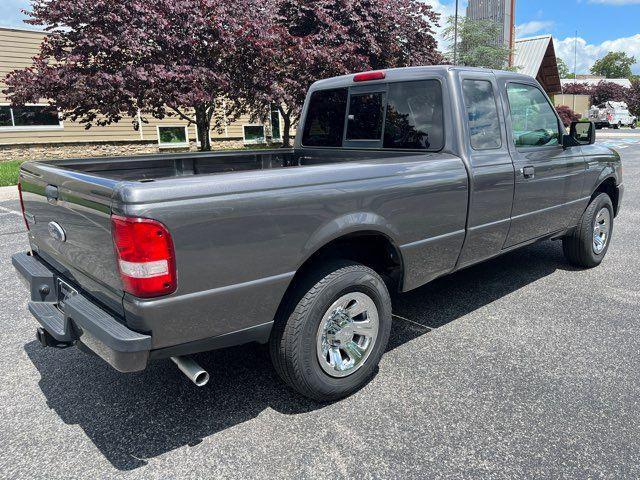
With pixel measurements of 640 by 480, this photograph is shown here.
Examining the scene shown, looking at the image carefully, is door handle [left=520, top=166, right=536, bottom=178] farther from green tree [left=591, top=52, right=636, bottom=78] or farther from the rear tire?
green tree [left=591, top=52, right=636, bottom=78]

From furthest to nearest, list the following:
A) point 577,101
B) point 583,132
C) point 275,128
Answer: point 577,101, point 275,128, point 583,132

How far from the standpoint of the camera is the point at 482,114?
12.4ft

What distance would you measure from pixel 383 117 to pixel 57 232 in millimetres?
2475

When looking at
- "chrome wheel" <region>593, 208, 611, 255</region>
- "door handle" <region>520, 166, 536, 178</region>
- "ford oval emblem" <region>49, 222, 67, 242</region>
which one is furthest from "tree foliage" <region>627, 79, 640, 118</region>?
"ford oval emblem" <region>49, 222, 67, 242</region>

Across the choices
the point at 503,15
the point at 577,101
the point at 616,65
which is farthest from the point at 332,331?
the point at 616,65

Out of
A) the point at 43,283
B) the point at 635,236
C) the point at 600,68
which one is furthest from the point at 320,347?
the point at 600,68

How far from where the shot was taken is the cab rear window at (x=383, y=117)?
12.0 feet

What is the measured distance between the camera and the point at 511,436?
261 centimetres

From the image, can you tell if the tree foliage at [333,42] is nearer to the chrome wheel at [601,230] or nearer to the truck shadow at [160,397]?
the chrome wheel at [601,230]

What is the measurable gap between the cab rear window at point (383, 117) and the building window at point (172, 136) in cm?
1583

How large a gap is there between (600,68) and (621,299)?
149 m

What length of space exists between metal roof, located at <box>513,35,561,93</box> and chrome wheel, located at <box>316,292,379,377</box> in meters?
35.2

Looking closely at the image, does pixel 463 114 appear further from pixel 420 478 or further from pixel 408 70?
pixel 420 478

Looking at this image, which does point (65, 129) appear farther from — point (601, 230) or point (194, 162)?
point (601, 230)
